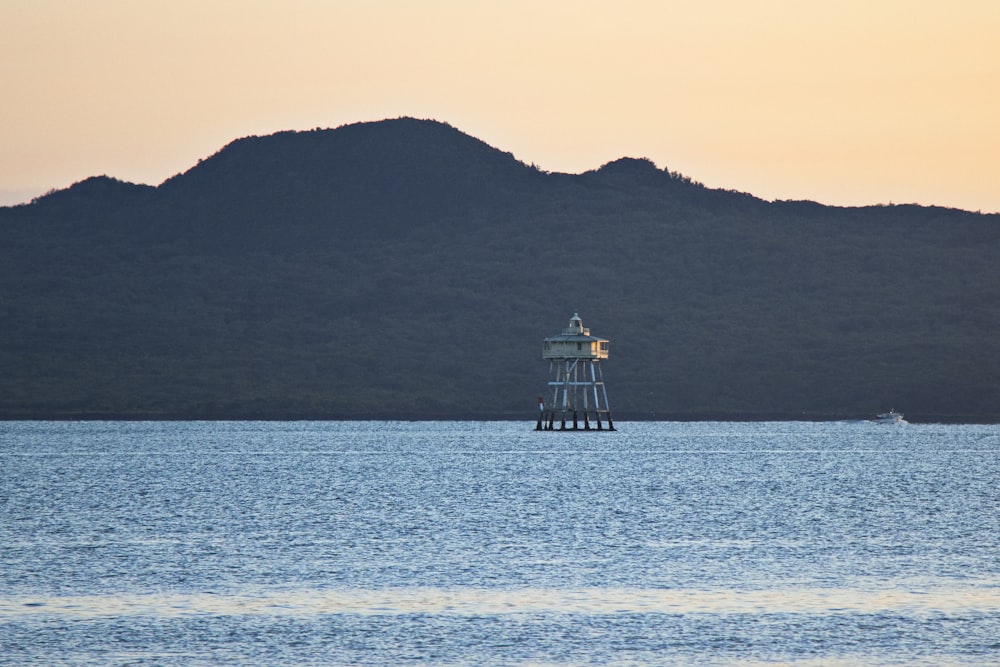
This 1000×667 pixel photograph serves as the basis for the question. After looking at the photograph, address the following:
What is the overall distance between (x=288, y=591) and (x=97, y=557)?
9.65 m

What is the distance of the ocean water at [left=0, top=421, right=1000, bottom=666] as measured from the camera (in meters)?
35.4

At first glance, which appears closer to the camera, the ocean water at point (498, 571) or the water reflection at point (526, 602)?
the ocean water at point (498, 571)

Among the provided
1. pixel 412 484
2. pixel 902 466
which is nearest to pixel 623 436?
pixel 902 466

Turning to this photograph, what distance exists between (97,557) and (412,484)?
42414 millimetres

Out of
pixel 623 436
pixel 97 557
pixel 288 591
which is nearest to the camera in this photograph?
pixel 288 591

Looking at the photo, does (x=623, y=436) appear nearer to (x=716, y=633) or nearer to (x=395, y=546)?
(x=395, y=546)

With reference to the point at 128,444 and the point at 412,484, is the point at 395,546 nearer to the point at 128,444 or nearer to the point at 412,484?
the point at 412,484

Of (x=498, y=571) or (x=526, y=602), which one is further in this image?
(x=498, y=571)

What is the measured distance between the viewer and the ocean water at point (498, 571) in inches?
1395

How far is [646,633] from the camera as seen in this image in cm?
3700

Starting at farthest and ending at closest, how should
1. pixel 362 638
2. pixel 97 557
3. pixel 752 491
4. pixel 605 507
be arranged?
pixel 752 491, pixel 605 507, pixel 97 557, pixel 362 638

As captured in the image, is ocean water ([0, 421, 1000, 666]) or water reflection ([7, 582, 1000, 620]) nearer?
ocean water ([0, 421, 1000, 666])

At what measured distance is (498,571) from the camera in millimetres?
47281

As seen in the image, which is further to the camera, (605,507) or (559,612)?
(605,507)
